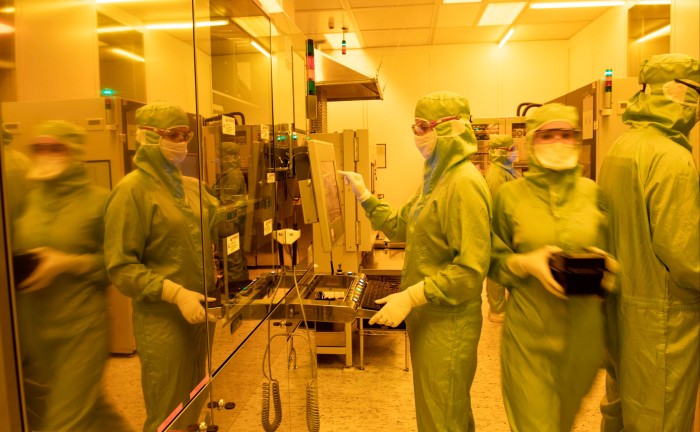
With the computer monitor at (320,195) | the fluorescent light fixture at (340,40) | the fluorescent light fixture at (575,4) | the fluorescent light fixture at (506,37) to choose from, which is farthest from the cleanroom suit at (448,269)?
the fluorescent light fixture at (506,37)

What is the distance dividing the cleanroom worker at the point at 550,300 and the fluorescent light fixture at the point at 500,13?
373 cm

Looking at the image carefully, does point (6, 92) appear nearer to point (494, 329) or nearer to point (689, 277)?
point (689, 277)

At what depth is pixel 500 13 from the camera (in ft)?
17.1

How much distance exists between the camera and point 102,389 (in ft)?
3.05

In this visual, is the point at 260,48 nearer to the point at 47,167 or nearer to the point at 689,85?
the point at 47,167

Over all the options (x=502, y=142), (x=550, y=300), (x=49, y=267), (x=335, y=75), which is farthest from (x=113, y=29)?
(x=502, y=142)

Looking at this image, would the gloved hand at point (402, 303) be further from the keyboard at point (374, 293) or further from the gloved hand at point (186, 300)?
the gloved hand at point (186, 300)

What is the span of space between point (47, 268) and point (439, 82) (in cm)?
634

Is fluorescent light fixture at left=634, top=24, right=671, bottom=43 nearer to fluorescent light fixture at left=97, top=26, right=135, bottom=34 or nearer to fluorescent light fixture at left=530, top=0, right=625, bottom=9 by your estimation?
fluorescent light fixture at left=530, top=0, right=625, bottom=9

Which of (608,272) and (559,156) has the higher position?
(559,156)

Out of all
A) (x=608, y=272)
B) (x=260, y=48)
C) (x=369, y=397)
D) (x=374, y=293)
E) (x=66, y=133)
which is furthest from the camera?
(x=369, y=397)

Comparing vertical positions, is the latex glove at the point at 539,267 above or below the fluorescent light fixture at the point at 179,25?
below

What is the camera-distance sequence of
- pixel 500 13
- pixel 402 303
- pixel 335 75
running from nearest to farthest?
1. pixel 402 303
2. pixel 335 75
3. pixel 500 13

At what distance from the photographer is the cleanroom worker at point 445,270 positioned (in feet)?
5.50
